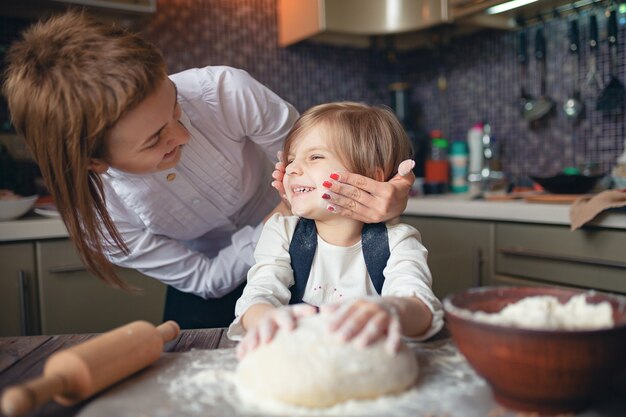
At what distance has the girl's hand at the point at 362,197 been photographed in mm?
899

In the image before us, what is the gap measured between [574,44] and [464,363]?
181 centimetres

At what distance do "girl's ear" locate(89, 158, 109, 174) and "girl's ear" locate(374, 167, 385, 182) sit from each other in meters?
0.48

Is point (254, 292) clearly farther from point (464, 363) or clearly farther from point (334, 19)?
point (334, 19)

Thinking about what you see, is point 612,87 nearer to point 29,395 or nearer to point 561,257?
point 561,257

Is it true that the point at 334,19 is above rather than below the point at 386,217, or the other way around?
above

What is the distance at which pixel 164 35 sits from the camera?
2.38 metres

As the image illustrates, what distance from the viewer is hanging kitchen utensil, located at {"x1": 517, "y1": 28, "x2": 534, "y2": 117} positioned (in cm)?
226

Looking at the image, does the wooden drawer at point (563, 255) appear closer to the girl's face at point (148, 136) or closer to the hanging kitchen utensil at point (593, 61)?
the hanging kitchen utensil at point (593, 61)

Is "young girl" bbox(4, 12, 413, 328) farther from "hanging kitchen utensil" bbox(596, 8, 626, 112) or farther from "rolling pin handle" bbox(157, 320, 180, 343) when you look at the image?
"hanging kitchen utensil" bbox(596, 8, 626, 112)

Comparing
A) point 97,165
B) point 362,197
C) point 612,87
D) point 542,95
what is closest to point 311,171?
point 362,197

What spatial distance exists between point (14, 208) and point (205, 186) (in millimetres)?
887

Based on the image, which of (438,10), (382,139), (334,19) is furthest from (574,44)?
(382,139)

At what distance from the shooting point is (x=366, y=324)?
0.62 m

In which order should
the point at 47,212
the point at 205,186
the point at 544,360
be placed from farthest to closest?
the point at 47,212 → the point at 205,186 → the point at 544,360
